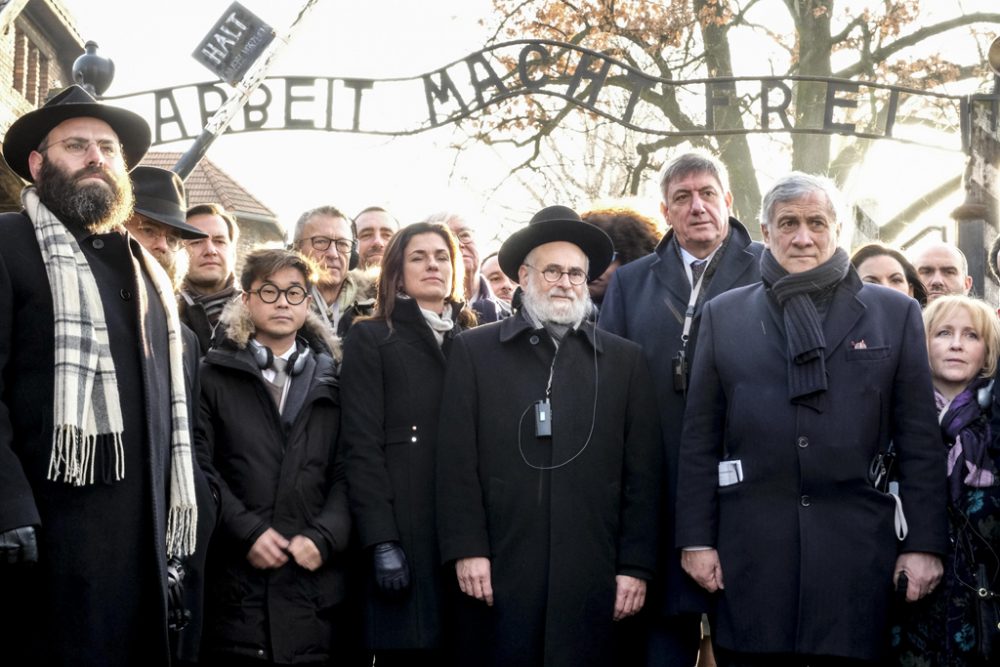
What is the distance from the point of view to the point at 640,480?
5.40m

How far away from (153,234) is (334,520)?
1658 millimetres

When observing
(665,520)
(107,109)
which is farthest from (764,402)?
(107,109)

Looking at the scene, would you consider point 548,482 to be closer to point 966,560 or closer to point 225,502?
point 225,502

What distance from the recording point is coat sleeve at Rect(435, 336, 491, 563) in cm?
525

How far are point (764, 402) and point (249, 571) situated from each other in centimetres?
212

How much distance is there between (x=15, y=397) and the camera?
14.4 ft

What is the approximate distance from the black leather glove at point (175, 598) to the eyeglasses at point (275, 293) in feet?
4.61

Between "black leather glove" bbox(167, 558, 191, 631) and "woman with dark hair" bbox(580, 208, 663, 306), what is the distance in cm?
255

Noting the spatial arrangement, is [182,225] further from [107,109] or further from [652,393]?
[652,393]

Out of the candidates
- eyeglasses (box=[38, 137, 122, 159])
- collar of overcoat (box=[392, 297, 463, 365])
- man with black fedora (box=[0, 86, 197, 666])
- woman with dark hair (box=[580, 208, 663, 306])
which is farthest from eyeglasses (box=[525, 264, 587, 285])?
Answer: eyeglasses (box=[38, 137, 122, 159])

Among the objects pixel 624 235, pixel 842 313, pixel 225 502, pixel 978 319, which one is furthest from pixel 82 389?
pixel 978 319

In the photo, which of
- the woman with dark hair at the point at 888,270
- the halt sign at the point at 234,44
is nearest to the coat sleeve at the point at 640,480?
the woman with dark hair at the point at 888,270

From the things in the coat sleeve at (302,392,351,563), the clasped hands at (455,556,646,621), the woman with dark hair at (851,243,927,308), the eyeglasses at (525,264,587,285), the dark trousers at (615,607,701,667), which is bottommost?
the dark trousers at (615,607,701,667)

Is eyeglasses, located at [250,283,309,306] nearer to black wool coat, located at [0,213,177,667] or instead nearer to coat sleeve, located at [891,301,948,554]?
black wool coat, located at [0,213,177,667]
